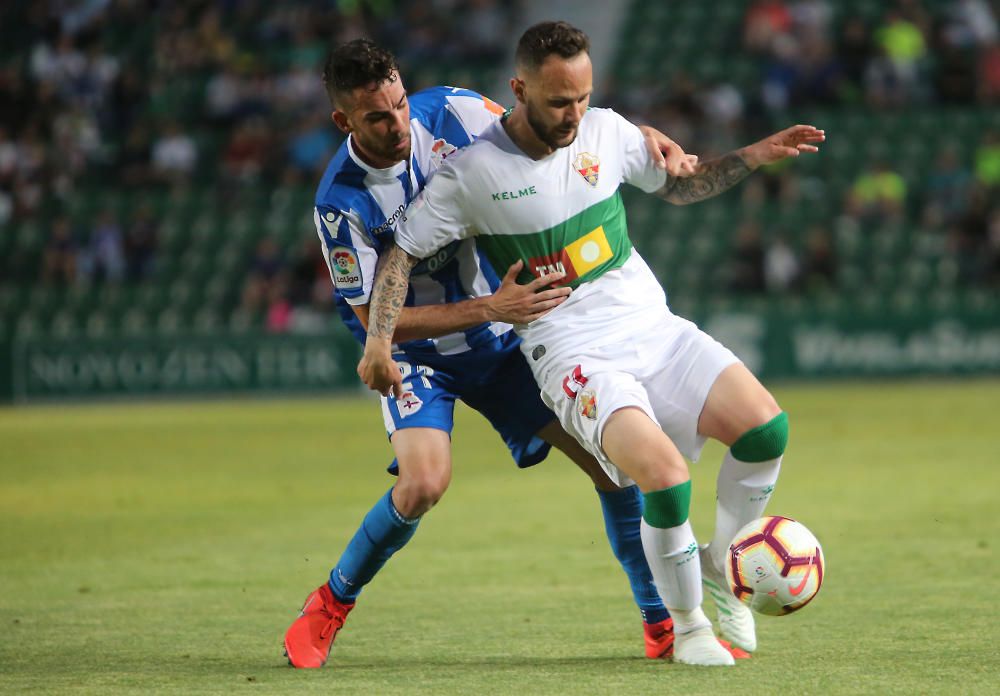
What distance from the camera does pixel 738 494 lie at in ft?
18.6

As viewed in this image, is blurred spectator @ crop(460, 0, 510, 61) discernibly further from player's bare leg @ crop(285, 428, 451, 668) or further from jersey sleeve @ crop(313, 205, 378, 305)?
player's bare leg @ crop(285, 428, 451, 668)

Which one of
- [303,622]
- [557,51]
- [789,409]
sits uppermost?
[557,51]

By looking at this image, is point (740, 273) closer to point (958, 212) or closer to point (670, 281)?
point (670, 281)

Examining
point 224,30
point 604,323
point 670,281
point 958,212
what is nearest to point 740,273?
point 670,281

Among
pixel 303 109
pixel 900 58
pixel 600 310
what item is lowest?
pixel 303 109

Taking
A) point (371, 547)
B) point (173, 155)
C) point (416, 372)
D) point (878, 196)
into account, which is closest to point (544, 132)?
point (416, 372)

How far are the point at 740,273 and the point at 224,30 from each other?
35.4 feet

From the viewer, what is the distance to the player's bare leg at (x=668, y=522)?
524 cm

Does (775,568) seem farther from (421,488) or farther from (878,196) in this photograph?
(878,196)

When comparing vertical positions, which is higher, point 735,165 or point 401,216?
point 735,165

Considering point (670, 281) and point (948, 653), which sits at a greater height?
point (948, 653)

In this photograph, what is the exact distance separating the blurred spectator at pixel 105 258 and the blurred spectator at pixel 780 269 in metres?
9.62

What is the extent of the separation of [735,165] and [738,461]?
1167mm

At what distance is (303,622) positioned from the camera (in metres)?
5.87
